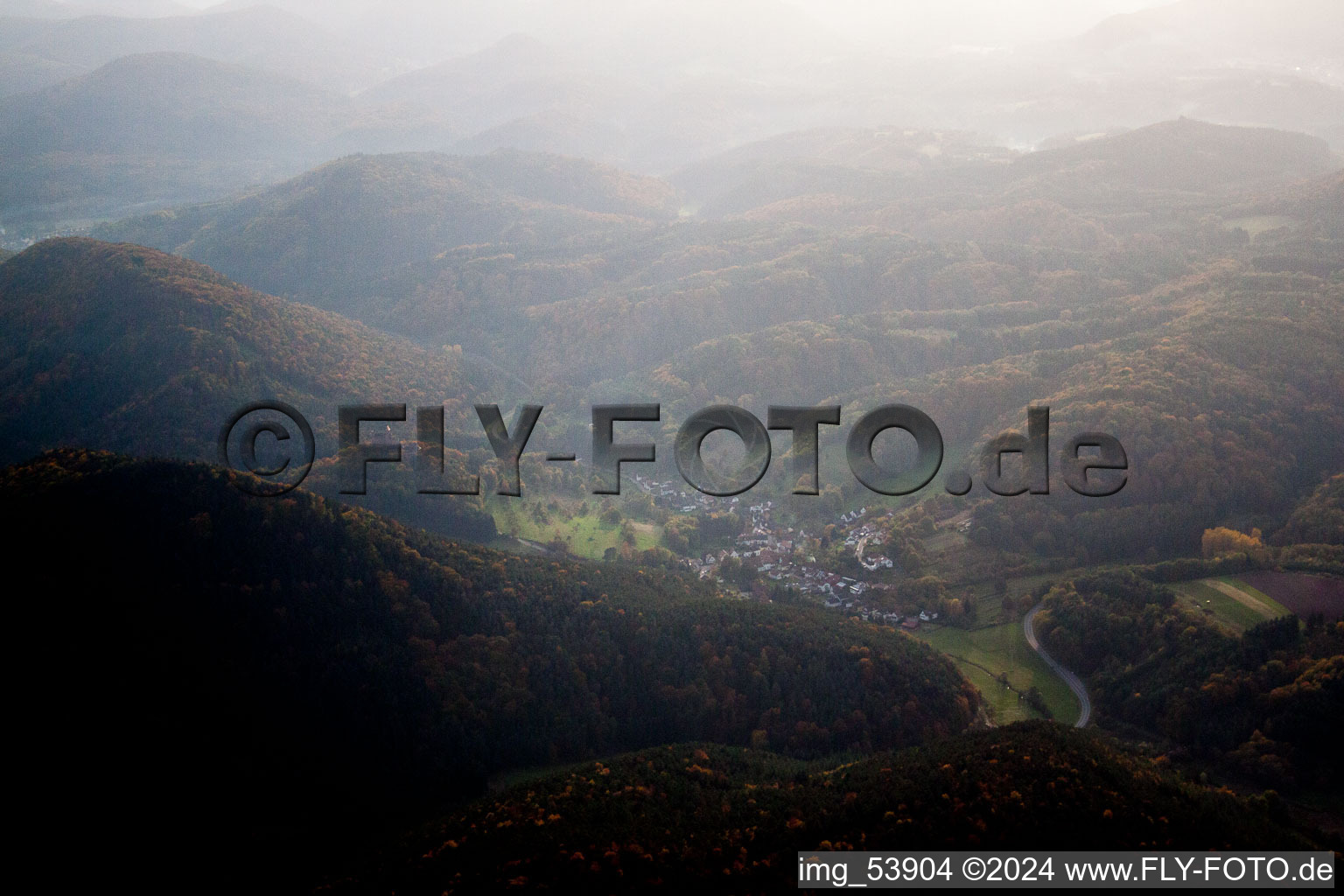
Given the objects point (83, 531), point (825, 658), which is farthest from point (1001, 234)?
point (83, 531)

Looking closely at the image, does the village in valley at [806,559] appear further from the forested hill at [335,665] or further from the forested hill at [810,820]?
the forested hill at [810,820]

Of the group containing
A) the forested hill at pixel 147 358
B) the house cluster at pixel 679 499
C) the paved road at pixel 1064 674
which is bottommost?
the paved road at pixel 1064 674

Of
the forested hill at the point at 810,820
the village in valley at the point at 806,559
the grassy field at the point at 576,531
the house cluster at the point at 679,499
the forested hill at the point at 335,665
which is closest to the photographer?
the forested hill at the point at 810,820

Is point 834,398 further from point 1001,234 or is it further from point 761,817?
point 761,817

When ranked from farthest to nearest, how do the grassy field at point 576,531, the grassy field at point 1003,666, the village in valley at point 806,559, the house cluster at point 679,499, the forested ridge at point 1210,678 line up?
the house cluster at point 679,499 < the grassy field at point 576,531 < the village in valley at point 806,559 < the grassy field at point 1003,666 < the forested ridge at point 1210,678

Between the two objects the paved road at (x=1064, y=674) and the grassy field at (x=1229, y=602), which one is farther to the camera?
the grassy field at (x=1229, y=602)

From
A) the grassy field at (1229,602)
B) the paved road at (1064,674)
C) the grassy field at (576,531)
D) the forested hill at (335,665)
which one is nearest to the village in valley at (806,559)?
the grassy field at (576,531)
